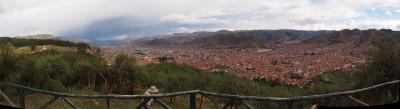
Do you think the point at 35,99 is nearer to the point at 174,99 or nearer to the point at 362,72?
the point at 174,99

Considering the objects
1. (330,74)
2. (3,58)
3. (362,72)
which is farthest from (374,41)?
(330,74)

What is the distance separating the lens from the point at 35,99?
2417cm

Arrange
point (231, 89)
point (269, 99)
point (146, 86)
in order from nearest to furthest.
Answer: point (269, 99)
point (146, 86)
point (231, 89)

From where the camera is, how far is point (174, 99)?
114 feet

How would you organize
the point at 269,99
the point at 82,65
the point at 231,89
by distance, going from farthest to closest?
the point at 231,89, the point at 82,65, the point at 269,99

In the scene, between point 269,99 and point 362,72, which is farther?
point 362,72

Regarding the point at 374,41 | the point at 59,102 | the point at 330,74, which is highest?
the point at 374,41

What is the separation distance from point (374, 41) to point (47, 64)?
25.6m

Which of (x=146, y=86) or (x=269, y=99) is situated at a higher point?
(x=269, y=99)

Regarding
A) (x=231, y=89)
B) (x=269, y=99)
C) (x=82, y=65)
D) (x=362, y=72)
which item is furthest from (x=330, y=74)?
(x=269, y=99)

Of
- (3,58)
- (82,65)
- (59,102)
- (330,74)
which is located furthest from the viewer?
(330,74)

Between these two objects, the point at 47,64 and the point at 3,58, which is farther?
the point at 47,64

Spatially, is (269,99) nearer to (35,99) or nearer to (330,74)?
(35,99)

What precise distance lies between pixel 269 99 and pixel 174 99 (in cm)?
2760
